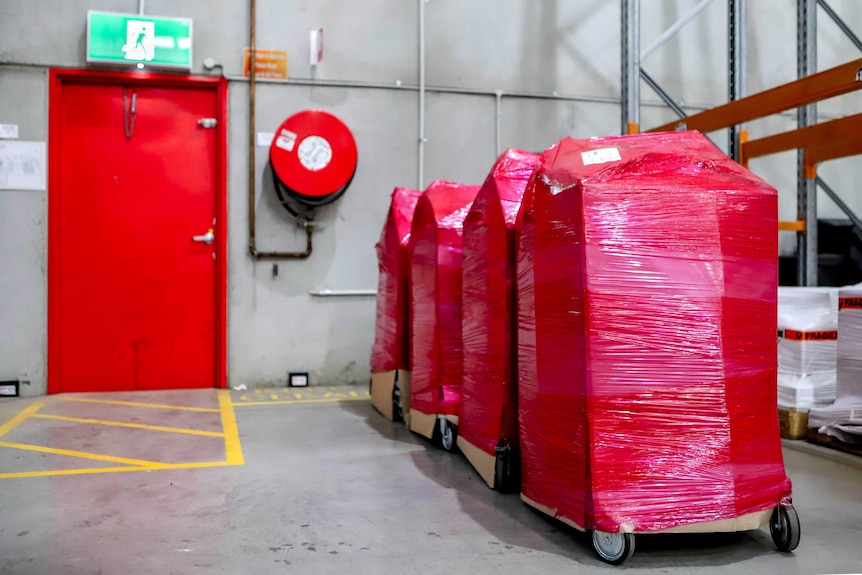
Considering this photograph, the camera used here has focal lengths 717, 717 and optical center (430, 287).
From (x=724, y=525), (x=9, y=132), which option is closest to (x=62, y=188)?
(x=9, y=132)

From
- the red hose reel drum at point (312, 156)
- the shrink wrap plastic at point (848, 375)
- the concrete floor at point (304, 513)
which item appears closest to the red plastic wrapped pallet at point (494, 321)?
the concrete floor at point (304, 513)

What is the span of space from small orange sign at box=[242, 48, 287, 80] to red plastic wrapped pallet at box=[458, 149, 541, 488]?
2943mm

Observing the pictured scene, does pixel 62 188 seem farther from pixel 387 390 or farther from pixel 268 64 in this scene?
pixel 387 390

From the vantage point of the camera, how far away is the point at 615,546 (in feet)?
6.73

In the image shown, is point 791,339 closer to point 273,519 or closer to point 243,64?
point 273,519

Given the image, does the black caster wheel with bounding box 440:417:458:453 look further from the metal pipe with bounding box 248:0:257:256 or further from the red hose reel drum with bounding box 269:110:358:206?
the metal pipe with bounding box 248:0:257:256

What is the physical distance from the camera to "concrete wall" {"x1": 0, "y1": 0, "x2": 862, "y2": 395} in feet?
16.4

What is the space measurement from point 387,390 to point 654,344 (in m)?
2.33

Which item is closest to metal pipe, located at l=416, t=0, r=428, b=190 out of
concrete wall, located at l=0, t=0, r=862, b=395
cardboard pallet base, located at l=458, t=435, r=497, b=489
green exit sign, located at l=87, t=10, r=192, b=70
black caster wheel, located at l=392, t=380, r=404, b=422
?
concrete wall, located at l=0, t=0, r=862, b=395

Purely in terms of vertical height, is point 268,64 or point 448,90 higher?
point 268,64

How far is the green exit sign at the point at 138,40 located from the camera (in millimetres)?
4992

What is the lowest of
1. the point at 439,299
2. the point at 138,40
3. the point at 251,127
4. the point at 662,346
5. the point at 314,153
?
the point at 662,346

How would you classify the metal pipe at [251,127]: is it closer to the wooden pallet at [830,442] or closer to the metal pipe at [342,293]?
the metal pipe at [342,293]

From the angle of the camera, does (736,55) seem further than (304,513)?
Yes
